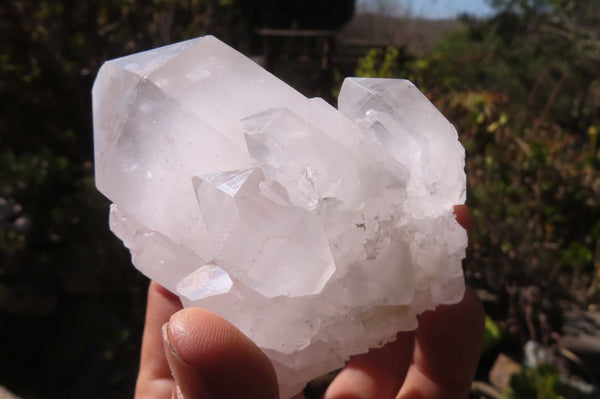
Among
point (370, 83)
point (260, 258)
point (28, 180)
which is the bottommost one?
point (28, 180)

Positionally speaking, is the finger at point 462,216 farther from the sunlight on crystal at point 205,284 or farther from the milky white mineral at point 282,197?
the sunlight on crystal at point 205,284

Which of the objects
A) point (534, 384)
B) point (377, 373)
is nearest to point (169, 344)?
point (377, 373)

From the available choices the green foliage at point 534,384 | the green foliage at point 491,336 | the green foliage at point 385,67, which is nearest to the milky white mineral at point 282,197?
the green foliage at point 534,384

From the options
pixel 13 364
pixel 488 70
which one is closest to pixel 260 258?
pixel 13 364

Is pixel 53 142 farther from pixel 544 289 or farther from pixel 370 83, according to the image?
pixel 544 289

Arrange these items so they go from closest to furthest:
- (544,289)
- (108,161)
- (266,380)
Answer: (266,380)
(108,161)
(544,289)

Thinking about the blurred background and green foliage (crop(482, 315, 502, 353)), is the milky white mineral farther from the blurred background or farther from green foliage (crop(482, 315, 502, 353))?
green foliage (crop(482, 315, 502, 353))
